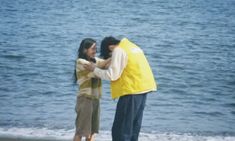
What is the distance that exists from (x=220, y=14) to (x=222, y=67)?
98.7ft

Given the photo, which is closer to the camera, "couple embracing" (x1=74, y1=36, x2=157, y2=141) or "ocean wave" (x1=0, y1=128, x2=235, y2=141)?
"couple embracing" (x1=74, y1=36, x2=157, y2=141)

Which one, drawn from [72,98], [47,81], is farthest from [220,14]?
[72,98]

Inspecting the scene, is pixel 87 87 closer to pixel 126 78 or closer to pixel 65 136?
pixel 126 78

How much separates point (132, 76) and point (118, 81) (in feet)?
0.54

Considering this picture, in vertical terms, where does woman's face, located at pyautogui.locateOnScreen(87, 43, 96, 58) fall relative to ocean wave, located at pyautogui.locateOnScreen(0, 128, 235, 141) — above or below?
above

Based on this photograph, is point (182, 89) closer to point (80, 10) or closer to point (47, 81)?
point (47, 81)

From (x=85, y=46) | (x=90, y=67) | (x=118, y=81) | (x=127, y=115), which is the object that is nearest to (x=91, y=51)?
(x=85, y=46)

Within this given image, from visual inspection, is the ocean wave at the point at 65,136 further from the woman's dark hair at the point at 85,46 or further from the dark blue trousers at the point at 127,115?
the woman's dark hair at the point at 85,46

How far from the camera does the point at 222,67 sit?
21.2 metres

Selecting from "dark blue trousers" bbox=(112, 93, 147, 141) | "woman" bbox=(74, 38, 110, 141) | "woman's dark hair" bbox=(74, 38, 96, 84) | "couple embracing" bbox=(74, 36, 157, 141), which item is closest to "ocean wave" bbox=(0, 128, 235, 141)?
"woman" bbox=(74, 38, 110, 141)

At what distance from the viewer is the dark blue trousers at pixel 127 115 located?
19.6ft

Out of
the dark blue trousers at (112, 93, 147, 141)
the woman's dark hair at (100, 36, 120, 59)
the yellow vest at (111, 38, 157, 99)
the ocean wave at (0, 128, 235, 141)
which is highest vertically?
the woman's dark hair at (100, 36, 120, 59)

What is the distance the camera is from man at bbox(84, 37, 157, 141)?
230 inches

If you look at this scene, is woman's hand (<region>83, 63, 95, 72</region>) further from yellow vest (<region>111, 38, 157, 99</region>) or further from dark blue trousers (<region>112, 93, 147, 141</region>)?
dark blue trousers (<region>112, 93, 147, 141</region>)
